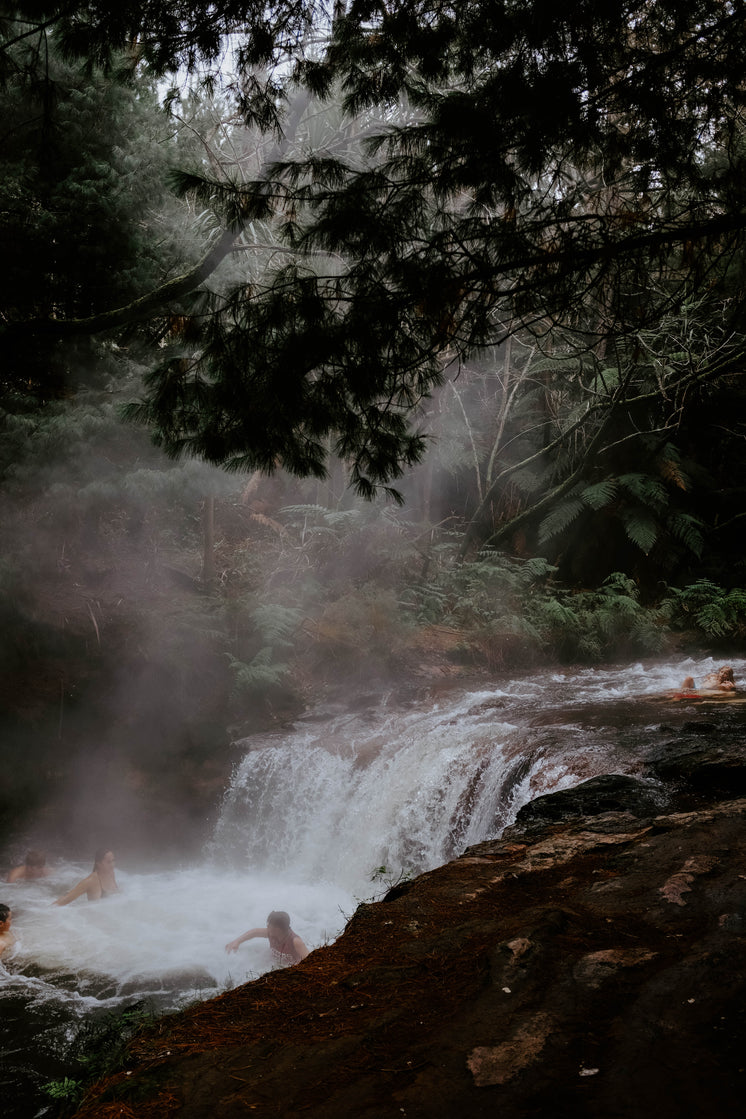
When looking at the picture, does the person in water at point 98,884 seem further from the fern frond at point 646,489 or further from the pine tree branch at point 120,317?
the fern frond at point 646,489

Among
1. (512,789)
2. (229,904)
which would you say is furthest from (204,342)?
(229,904)

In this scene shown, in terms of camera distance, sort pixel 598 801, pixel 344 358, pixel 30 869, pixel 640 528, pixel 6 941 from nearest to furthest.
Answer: pixel 344 358 → pixel 598 801 → pixel 6 941 → pixel 30 869 → pixel 640 528

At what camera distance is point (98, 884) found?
320 inches

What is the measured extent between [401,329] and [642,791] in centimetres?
387

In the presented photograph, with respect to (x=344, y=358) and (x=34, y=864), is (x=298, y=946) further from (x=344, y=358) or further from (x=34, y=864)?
(x=344, y=358)

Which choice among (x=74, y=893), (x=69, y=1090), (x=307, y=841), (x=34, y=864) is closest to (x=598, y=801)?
(x=69, y=1090)

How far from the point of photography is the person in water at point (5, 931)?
682 centimetres

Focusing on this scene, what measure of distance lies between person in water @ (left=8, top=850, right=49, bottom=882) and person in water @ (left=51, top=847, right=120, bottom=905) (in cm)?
97

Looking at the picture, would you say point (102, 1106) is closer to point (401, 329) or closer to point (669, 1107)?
point (669, 1107)

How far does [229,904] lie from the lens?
7977 mm

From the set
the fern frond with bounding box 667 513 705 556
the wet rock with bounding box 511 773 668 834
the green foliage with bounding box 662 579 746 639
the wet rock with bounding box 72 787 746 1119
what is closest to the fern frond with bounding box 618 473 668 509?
the fern frond with bounding box 667 513 705 556

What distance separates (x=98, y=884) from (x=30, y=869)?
1.39 m

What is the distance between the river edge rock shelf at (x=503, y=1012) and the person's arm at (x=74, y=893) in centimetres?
595

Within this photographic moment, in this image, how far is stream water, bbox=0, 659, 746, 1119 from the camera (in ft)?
20.1
